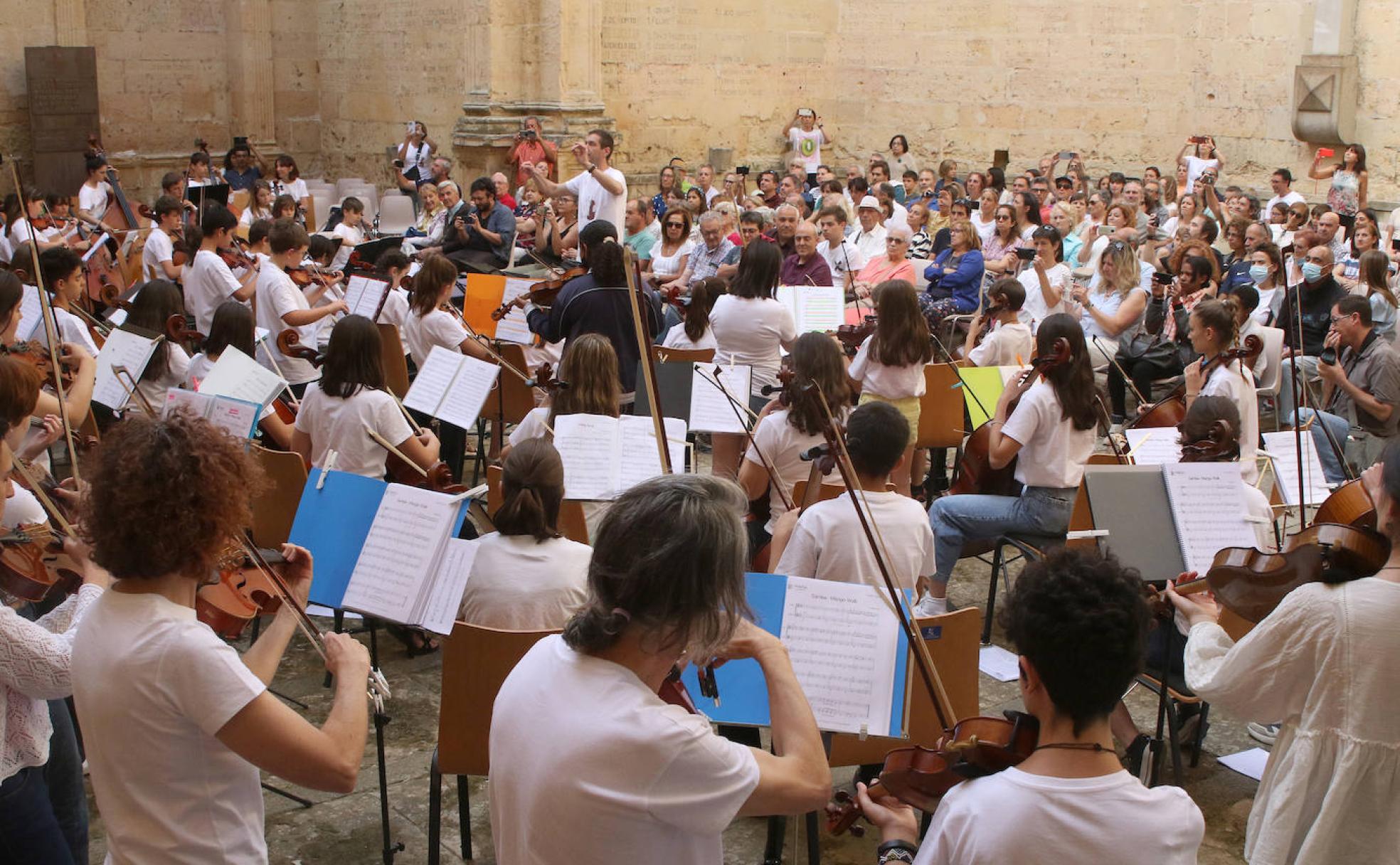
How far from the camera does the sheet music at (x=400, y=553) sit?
367cm

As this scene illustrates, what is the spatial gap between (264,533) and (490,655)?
196cm

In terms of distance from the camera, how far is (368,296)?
24.2ft

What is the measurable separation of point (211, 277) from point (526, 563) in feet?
14.6

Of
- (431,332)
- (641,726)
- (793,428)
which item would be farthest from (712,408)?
(641,726)

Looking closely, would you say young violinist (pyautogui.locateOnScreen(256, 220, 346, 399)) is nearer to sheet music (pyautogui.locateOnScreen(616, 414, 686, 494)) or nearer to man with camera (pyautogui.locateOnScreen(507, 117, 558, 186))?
sheet music (pyautogui.locateOnScreen(616, 414, 686, 494))

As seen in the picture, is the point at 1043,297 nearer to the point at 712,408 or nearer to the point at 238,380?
the point at 712,408

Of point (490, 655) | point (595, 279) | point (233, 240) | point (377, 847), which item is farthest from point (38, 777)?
point (233, 240)

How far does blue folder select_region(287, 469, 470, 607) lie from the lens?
3867 millimetres

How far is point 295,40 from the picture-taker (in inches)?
658

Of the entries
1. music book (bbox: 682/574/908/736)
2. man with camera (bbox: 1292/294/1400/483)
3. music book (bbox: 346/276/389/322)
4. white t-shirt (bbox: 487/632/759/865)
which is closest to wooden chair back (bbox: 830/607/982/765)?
music book (bbox: 682/574/908/736)

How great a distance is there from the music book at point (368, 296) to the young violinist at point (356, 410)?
2200mm

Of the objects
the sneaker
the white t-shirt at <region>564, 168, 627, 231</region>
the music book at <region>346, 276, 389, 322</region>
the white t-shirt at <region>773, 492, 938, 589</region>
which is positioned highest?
the white t-shirt at <region>564, 168, 627, 231</region>

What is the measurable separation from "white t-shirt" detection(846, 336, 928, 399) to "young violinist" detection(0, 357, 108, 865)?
3.88m

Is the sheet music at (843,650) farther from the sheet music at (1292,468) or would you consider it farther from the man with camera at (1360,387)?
the man with camera at (1360,387)
